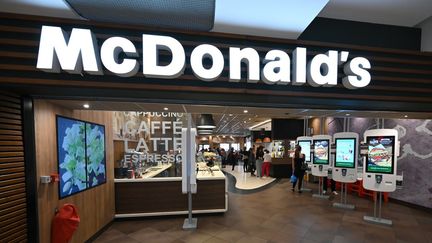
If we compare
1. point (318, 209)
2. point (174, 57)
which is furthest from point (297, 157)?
point (174, 57)

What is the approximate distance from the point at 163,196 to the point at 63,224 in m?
2.39

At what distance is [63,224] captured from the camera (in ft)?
9.52

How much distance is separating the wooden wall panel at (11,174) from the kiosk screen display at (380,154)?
6.44 metres

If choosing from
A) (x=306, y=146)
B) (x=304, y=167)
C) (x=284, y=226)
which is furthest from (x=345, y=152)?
(x=284, y=226)

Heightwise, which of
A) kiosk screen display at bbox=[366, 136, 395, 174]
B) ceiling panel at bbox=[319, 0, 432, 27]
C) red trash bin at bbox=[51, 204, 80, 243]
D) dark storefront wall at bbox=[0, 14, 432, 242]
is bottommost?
red trash bin at bbox=[51, 204, 80, 243]

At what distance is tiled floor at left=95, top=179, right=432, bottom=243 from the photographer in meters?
4.07

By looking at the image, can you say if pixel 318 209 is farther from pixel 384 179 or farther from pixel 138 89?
pixel 138 89

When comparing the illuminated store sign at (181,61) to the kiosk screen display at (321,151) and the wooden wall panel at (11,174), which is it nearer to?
the wooden wall panel at (11,174)

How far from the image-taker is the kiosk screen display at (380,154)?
A: 4840 mm

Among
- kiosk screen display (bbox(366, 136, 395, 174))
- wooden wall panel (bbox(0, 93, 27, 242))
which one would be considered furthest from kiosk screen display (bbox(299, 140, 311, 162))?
wooden wall panel (bbox(0, 93, 27, 242))

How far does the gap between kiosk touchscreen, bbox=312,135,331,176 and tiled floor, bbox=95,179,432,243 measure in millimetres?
1184

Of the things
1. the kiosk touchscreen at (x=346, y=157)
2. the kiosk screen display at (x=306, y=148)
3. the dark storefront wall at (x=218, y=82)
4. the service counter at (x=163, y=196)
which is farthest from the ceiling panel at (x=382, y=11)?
the kiosk screen display at (x=306, y=148)

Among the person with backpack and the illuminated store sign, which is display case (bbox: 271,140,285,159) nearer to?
the person with backpack

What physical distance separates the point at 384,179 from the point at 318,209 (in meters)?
1.74
